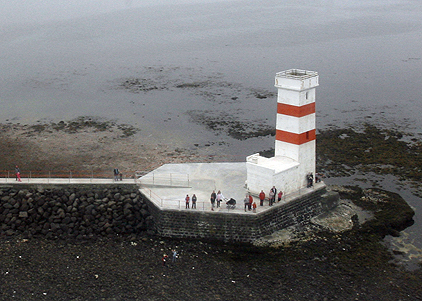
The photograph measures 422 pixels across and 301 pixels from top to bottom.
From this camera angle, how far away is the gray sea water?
40.1 metres

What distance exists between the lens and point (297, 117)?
→ 22.1m

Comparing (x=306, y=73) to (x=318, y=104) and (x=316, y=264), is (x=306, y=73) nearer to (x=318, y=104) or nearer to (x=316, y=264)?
(x=316, y=264)

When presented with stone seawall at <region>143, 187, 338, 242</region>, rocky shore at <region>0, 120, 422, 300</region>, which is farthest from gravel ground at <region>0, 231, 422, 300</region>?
stone seawall at <region>143, 187, 338, 242</region>

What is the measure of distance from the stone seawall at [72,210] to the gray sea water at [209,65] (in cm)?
997

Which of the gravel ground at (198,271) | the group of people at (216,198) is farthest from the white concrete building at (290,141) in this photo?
the gravel ground at (198,271)

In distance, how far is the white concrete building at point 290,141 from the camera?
22000 millimetres

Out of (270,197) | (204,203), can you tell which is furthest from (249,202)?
(204,203)

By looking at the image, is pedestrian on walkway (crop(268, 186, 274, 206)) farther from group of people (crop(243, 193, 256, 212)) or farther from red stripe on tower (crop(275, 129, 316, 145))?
red stripe on tower (crop(275, 129, 316, 145))

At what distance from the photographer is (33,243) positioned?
21.6m

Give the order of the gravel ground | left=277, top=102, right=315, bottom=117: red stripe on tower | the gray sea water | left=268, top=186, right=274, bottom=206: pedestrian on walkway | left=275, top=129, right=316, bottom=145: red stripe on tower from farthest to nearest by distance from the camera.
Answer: the gray sea water → left=275, top=129, right=316, bottom=145: red stripe on tower → left=277, top=102, right=315, bottom=117: red stripe on tower → left=268, top=186, right=274, bottom=206: pedestrian on walkway → the gravel ground

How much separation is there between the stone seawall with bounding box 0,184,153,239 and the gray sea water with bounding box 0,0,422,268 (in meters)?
9.97

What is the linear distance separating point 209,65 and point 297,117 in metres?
35.2

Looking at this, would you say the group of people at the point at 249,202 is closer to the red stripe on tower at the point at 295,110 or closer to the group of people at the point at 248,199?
the group of people at the point at 248,199

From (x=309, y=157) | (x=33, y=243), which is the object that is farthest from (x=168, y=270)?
(x=309, y=157)
